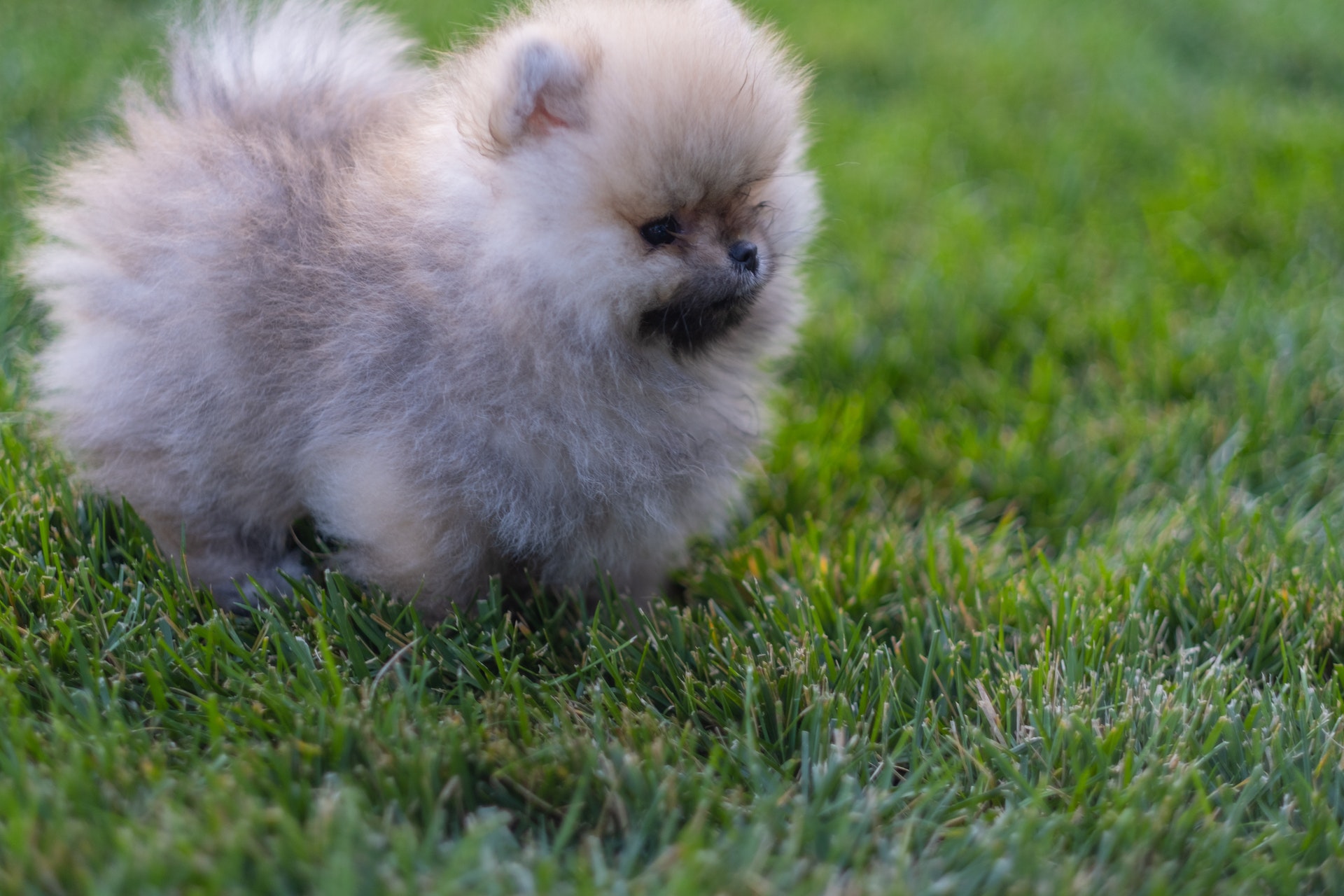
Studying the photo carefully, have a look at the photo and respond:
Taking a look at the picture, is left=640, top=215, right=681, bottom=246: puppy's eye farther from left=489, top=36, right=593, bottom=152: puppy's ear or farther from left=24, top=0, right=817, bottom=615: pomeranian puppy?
left=489, top=36, right=593, bottom=152: puppy's ear

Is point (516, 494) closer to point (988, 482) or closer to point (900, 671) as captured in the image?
point (900, 671)

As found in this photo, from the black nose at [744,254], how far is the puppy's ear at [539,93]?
1.08 feet

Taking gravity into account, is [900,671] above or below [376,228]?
below

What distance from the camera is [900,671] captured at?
6.75ft

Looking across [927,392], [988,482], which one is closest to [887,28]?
[927,392]

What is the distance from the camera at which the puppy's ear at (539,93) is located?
184cm

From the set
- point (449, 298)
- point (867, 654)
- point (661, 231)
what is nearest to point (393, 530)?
point (449, 298)

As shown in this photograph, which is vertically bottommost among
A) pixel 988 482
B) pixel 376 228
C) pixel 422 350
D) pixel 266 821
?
pixel 988 482

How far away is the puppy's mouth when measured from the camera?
6.33 feet

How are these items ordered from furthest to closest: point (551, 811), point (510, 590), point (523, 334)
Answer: point (510, 590) → point (523, 334) → point (551, 811)

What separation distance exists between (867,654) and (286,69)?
1663 millimetres

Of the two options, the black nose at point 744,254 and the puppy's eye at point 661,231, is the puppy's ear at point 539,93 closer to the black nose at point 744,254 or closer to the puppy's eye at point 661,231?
the puppy's eye at point 661,231

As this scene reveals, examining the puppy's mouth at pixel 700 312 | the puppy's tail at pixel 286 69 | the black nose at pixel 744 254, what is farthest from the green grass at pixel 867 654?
the puppy's tail at pixel 286 69

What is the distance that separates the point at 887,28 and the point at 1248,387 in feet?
10.4
